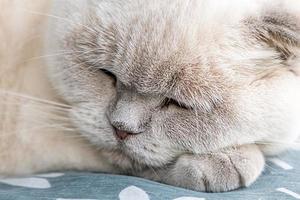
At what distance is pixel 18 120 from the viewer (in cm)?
142

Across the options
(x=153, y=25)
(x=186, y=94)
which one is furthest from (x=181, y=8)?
(x=186, y=94)

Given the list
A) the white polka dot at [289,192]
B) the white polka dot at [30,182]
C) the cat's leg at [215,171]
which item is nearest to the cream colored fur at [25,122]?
the white polka dot at [30,182]

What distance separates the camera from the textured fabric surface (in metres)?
1.16

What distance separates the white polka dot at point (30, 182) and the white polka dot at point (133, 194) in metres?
0.17

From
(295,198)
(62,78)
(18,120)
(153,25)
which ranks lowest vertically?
(295,198)

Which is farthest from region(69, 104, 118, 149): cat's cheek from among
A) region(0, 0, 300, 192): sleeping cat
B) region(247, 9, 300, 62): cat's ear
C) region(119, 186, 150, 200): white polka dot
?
region(247, 9, 300, 62): cat's ear

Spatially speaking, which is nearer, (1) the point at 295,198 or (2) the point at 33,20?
(1) the point at 295,198

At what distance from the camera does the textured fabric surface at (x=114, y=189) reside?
3.79 feet

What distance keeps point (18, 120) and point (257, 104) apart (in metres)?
0.58

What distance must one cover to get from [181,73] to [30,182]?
0.41 meters

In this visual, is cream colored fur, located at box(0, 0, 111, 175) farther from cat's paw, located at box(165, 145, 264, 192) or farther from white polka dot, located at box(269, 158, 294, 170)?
white polka dot, located at box(269, 158, 294, 170)

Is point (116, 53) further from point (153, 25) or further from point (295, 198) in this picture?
point (295, 198)

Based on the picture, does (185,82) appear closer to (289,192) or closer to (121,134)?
(121,134)

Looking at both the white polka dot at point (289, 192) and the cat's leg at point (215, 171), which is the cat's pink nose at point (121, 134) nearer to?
the cat's leg at point (215, 171)
